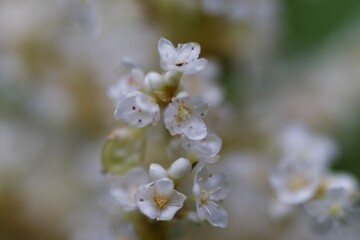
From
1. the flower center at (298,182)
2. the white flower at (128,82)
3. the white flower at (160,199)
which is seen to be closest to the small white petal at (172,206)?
the white flower at (160,199)

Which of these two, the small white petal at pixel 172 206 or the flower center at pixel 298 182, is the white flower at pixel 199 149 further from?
the flower center at pixel 298 182

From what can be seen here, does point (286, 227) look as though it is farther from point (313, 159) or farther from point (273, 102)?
point (273, 102)

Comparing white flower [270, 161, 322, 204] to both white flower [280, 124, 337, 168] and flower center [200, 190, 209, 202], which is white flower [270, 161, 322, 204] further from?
flower center [200, 190, 209, 202]

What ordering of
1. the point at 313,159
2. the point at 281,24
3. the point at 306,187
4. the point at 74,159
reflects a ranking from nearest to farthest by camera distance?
the point at 306,187 → the point at 313,159 → the point at 74,159 → the point at 281,24

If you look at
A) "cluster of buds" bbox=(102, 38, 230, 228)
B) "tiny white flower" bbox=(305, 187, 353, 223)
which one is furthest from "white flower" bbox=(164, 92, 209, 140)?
"tiny white flower" bbox=(305, 187, 353, 223)

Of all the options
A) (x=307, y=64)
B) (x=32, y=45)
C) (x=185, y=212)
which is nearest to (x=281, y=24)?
(x=307, y=64)

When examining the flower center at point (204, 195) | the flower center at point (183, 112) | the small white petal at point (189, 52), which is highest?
the small white petal at point (189, 52)

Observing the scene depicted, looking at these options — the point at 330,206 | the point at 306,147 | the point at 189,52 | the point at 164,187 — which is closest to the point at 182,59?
the point at 189,52
